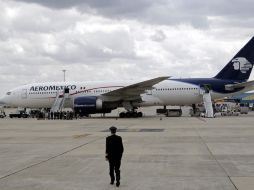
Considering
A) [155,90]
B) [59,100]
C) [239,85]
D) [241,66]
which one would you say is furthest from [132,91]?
[241,66]

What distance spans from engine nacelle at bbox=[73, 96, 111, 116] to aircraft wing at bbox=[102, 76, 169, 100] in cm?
138

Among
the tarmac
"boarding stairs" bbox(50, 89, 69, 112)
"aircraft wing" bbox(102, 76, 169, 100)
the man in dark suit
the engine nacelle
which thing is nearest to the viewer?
the tarmac

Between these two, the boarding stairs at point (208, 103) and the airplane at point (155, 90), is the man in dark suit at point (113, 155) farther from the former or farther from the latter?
the boarding stairs at point (208, 103)

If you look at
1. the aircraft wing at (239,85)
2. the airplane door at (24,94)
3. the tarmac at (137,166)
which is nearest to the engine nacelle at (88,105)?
the airplane door at (24,94)

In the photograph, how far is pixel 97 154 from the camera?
14.6 m

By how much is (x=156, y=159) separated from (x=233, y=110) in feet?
155

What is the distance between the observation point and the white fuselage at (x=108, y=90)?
4597cm

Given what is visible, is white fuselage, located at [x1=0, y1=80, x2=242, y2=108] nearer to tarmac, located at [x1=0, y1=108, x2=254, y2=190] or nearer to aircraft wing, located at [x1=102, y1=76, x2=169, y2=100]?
aircraft wing, located at [x1=102, y1=76, x2=169, y2=100]

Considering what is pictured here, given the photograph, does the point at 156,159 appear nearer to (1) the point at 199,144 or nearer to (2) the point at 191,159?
(2) the point at 191,159

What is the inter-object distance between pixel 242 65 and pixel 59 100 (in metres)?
19.8

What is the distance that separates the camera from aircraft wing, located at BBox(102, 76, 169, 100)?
4238 cm

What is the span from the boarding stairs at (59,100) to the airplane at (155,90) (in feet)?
0.36

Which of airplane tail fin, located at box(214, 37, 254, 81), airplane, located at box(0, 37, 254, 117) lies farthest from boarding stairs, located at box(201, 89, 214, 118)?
airplane tail fin, located at box(214, 37, 254, 81)

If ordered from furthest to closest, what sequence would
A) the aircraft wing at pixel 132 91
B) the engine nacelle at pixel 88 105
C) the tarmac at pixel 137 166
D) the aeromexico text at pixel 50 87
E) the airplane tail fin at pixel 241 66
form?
1. the airplane tail fin at pixel 241 66
2. the aeromexico text at pixel 50 87
3. the engine nacelle at pixel 88 105
4. the aircraft wing at pixel 132 91
5. the tarmac at pixel 137 166
